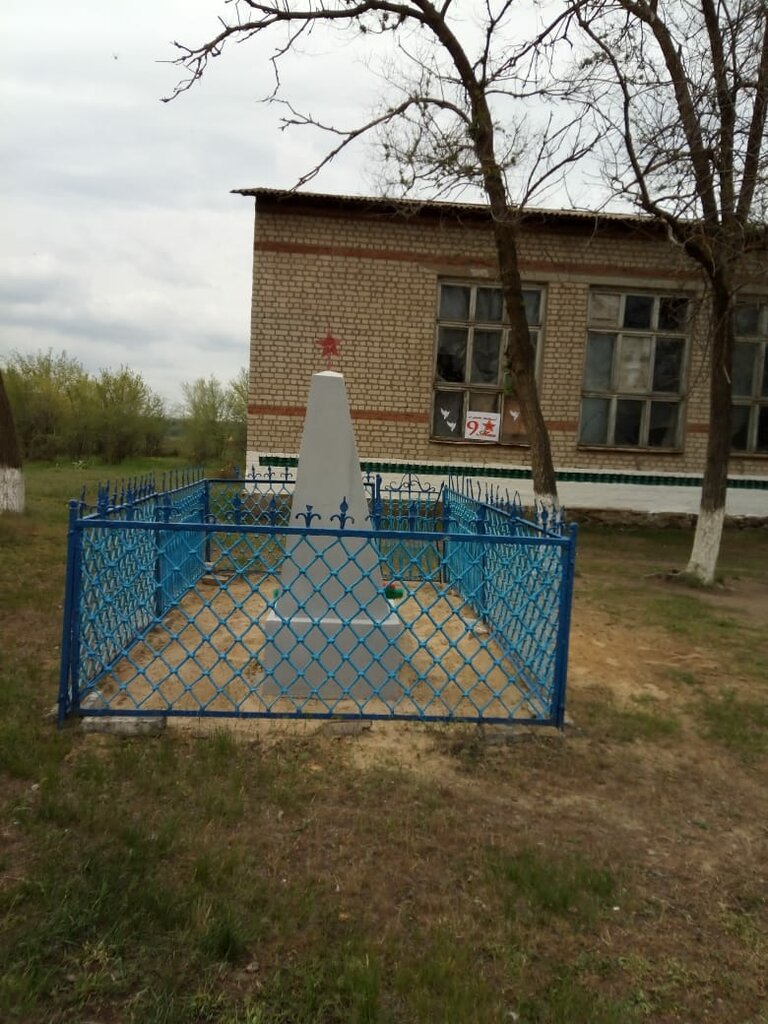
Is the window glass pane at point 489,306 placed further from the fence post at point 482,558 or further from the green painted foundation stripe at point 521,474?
the fence post at point 482,558

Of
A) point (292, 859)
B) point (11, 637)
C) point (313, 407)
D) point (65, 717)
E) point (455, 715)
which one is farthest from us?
point (11, 637)

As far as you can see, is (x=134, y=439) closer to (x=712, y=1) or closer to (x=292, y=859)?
(x=712, y=1)

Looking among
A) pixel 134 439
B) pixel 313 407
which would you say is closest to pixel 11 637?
pixel 313 407

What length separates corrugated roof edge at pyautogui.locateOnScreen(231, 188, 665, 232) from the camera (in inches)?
413

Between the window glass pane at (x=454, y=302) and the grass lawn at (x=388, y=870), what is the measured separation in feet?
27.2

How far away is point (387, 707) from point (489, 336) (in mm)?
8712

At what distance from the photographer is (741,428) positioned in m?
12.0

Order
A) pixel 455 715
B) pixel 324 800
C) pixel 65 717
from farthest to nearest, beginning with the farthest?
pixel 455 715
pixel 65 717
pixel 324 800

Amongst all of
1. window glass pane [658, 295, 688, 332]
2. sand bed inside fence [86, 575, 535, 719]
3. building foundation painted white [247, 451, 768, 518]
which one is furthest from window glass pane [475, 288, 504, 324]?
sand bed inside fence [86, 575, 535, 719]

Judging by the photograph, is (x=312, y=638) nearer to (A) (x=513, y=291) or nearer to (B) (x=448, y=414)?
(A) (x=513, y=291)

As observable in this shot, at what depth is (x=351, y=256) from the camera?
11062 millimetres

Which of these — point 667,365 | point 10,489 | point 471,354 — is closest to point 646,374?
point 667,365

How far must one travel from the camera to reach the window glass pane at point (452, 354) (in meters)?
11.6

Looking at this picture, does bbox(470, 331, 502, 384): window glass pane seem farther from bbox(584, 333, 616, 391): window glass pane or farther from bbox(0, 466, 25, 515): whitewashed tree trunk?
bbox(0, 466, 25, 515): whitewashed tree trunk
